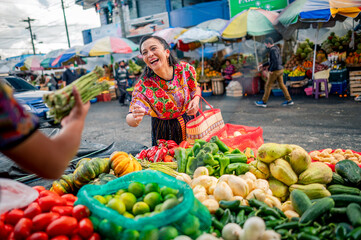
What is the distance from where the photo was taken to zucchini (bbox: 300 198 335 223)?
1611 millimetres

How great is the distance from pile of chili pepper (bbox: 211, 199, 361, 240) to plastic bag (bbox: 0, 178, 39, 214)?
3.86ft

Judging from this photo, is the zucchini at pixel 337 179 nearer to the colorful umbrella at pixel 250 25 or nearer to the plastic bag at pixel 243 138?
the plastic bag at pixel 243 138

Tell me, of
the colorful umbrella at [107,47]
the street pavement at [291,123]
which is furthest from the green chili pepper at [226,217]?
the colorful umbrella at [107,47]

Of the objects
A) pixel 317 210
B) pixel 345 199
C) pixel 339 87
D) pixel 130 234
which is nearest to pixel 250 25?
pixel 339 87

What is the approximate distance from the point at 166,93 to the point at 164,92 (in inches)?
1.3

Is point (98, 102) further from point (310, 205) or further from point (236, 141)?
point (310, 205)

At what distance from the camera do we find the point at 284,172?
2.01 metres

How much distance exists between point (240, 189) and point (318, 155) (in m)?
1.38

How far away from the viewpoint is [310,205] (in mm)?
1735

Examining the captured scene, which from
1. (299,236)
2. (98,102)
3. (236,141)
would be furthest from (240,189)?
(98,102)

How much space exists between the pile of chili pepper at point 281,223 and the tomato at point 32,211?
1.07 m

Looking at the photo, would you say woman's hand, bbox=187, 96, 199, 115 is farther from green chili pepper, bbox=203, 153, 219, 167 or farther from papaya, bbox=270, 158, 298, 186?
papaya, bbox=270, 158, 298, 186

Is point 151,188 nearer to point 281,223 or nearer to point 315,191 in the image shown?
point 281,223

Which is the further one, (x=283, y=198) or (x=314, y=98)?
(x=314, y=98)
